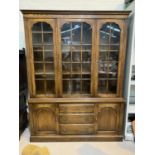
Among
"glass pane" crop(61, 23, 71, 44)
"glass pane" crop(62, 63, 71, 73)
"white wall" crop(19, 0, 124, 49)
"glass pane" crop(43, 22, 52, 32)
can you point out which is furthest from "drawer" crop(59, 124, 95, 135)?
"white wall" crop(19, 0, 124, 49)

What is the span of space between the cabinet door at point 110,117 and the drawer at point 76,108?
0.15 m

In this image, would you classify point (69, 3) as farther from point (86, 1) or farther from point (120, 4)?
point (120, 4)

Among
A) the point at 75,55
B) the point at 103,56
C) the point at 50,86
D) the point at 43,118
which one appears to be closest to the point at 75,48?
the point at 75,55

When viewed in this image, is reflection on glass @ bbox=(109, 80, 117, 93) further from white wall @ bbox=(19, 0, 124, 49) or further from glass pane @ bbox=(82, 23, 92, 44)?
white wall @ bbox=(19, 0, 124, 49)

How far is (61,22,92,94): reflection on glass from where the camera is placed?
2.27 metres

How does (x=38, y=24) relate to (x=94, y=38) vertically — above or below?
above

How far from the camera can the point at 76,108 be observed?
243cm

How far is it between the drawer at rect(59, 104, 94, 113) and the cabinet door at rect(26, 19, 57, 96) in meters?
0.26

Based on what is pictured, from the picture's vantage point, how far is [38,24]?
7.27ft
